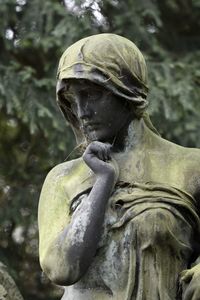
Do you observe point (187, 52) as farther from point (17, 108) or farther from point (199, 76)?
point (17, 108)

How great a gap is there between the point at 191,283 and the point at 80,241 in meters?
0.47

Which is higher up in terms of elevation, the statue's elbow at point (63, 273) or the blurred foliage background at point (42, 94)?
the statue's elbow at point (63, 273)

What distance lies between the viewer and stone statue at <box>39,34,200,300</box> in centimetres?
519

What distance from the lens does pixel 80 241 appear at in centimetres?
514

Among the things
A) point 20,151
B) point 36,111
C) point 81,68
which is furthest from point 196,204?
point 20,151

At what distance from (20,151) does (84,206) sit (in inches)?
301

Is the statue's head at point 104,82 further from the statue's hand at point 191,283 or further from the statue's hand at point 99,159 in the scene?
the statue's hand at point 191,283

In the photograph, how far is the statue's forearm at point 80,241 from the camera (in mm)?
5145

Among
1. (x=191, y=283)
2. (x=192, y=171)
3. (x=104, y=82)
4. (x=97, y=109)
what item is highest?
(x=104, y=82)

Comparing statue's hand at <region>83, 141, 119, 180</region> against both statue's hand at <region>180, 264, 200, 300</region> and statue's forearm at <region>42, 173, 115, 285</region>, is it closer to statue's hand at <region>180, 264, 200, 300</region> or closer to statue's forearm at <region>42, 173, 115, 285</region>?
statue's forearm at <region>42, 173, 115, 285</region>

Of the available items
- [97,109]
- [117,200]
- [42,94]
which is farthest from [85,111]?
[42,94]

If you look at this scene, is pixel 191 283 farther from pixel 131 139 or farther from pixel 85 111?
pixel 85 111

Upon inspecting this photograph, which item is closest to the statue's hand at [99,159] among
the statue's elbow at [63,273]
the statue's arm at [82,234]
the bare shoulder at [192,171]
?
the statue's arm at [82,234]

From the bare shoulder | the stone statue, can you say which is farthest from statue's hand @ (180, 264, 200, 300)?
the bare shoulder
